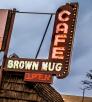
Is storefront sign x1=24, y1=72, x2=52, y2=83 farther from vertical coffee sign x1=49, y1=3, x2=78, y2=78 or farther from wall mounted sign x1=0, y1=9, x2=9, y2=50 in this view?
wall mounted sign x1=0, y1=9, x2=9, y2=50

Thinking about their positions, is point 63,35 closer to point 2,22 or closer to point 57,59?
point 57,59

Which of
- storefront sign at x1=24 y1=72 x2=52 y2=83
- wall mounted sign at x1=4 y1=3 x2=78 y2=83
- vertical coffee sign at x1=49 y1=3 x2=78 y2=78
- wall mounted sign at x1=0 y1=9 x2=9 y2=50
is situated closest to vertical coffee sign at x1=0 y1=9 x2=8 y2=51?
wall mounted sign at x1=0 y1=9 x2=9 y2=50

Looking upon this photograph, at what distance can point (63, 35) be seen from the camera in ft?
84.9

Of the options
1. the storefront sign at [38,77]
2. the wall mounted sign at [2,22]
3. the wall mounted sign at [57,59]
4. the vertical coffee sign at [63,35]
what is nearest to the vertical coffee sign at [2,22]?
the wall mounted sign at [2,22]

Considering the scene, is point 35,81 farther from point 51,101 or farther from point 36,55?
point 51,101

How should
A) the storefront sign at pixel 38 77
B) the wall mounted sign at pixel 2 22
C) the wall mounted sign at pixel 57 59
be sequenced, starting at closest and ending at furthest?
the storefront sign at pixel 38 77 < the wall mounted sign at pixel 57 59 < the wall mounted sign at pixel 2 22

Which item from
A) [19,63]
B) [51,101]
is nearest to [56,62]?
[19,63]

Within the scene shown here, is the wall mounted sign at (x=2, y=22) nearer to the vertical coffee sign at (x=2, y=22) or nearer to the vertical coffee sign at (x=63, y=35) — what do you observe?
the vertical coffee sign at (x=2, y=22)

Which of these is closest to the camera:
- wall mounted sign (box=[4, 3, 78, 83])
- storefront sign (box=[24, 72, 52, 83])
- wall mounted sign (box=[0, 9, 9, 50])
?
storefront sign (box=[24, 72, 52, 83])

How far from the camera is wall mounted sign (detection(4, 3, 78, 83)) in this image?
25016 mm

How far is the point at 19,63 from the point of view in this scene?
85.9 feet

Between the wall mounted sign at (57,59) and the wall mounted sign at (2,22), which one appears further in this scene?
the wall mounted sign at (2,22)

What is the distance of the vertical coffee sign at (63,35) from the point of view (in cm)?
2509

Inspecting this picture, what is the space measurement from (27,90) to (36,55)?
2.25 meters
